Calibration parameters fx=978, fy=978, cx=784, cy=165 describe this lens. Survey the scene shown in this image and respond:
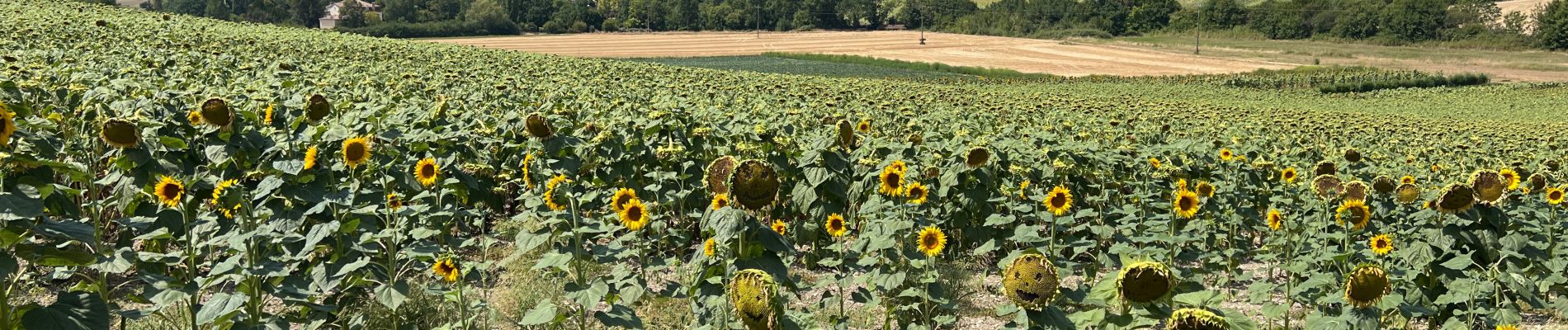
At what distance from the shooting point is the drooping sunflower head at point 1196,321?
1.87 metres

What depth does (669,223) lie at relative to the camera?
674 cm

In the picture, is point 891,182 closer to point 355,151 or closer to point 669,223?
point 669,223

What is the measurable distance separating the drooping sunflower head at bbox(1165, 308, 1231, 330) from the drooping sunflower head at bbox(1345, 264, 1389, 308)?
145cm

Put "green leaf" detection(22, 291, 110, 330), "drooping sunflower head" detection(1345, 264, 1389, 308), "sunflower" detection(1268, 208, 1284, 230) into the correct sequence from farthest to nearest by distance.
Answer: "sunflower" detection(1268, 208, 1284, 230) < "drooping sunflower head" detection(1345, 264, 1389, 308) < "green leaf" detection(22, 291, 110, 330)

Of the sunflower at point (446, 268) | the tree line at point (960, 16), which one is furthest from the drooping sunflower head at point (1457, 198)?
the tree line at point (960, 16)

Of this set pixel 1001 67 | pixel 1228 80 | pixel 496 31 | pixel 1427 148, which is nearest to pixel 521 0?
pixel 496 31

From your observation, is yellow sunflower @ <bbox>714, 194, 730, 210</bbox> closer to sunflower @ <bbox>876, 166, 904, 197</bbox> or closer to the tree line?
sunflower @ <bbox>876, 166, 904, 197</bbox>

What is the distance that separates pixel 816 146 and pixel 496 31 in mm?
93576

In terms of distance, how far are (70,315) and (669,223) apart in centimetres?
447

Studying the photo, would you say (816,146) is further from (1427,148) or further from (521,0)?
(521,0)

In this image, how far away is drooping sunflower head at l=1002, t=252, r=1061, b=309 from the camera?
8.48 feet

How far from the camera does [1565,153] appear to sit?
13.7 m

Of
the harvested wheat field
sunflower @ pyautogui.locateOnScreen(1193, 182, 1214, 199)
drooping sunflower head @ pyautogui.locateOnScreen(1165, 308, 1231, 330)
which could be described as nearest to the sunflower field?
drooping sunflower head @ pyautogui.locateOnScreen(1165, 308, 1231, 330)

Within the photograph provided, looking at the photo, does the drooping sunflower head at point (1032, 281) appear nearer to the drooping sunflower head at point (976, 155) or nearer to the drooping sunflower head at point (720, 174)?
the drooping sunflower head at point (720, 174)
